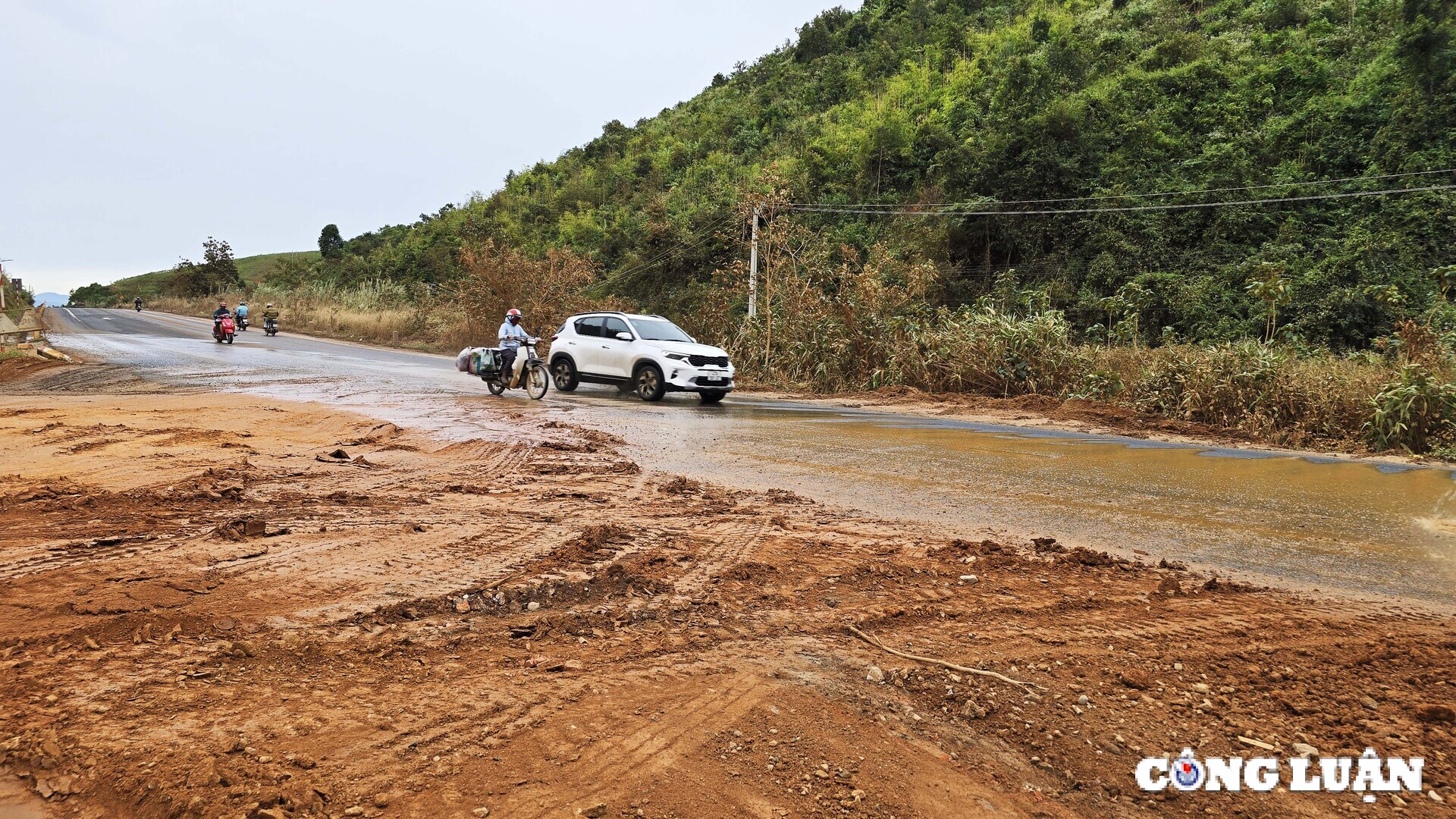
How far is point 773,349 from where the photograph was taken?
22.0 m

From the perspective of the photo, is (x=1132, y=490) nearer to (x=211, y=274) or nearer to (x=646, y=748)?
(x=646, y=748)

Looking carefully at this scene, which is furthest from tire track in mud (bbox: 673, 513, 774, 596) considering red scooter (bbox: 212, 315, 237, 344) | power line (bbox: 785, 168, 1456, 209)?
red scooter (bbox: 212, 315, 237, 344)

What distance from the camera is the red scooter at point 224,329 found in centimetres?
3124

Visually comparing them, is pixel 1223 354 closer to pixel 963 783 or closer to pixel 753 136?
pixel 963 783

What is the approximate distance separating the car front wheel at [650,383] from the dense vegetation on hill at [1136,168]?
8611 millimetres

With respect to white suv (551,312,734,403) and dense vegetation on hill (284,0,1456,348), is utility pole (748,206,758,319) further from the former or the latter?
white suv (551,312,734,403)

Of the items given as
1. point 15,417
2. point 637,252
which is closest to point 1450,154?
point 637,252

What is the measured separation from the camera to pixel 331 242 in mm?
77188

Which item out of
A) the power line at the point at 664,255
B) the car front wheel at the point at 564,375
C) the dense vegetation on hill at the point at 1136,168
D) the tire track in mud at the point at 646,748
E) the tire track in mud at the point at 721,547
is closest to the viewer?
the tire track in mud at the point at 646,748

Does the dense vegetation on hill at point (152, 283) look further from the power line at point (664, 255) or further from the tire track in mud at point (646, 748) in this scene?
the tire track in mud at point (646, 748)

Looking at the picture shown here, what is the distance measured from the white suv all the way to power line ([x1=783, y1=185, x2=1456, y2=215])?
28.7 feet

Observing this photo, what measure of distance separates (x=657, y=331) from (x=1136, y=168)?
26216 millimetres

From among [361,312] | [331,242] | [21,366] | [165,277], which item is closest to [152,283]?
[165,277]

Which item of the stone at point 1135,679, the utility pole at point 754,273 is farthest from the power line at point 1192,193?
the stone at point 1135,679
